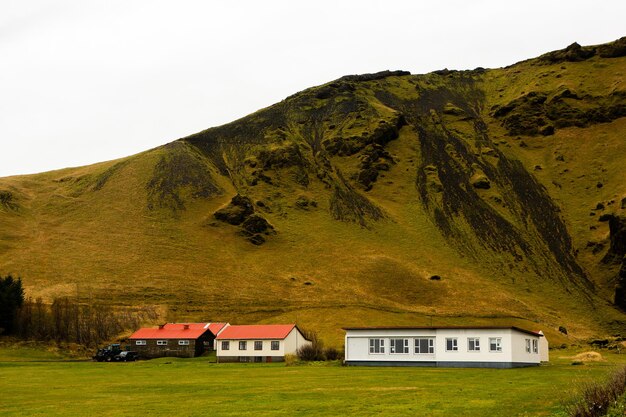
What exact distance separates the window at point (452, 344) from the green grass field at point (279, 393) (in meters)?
14.5

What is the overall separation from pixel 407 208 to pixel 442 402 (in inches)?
5584

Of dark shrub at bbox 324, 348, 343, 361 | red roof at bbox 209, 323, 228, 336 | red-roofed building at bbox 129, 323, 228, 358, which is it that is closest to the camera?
dark shrub at bbox 324, 348, 343, 361

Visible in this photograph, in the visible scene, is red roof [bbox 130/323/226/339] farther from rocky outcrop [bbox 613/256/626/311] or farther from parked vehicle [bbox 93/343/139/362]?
rocky outcrop [bbox 613/256/626/311]

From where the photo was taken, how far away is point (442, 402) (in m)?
35.3

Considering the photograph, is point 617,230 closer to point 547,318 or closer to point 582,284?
point 582,284

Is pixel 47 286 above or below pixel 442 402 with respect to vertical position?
above

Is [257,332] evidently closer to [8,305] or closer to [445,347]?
[445,347]

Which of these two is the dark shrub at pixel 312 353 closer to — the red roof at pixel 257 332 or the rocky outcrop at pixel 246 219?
the red roof at pixel 257 332

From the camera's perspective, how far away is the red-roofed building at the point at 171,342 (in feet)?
313

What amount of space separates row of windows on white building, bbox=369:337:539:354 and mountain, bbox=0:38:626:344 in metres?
24.9

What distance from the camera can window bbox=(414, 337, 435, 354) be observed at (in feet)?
240

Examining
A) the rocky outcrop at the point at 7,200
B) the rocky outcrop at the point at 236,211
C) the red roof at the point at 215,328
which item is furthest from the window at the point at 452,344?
the rocky outcrop at the point at 7,200

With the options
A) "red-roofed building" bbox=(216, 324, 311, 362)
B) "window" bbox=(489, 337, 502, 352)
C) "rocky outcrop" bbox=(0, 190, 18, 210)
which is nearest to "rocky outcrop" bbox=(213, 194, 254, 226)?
"rocky outcrop" bbox=(0, 190, 18, 210)

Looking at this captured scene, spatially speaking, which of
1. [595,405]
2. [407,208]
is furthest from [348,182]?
[595,405]
